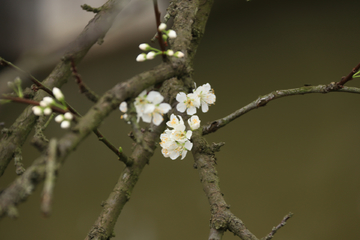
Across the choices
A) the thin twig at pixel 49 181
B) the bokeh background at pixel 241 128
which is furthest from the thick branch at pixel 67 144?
the bokeh background at pixel 241 128

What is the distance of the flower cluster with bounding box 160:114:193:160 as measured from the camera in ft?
2.00

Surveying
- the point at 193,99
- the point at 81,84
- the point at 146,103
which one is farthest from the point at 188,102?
the point at 81,84

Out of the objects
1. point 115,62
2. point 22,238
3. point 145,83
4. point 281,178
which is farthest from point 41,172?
point 22,238

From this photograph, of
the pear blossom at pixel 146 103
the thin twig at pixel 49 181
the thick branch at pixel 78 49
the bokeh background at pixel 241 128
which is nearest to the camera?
the thin twig at pixel 49 181

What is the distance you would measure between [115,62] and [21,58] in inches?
20.0

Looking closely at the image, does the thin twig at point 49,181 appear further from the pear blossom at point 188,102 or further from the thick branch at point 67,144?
the pear blossom at point 188,102

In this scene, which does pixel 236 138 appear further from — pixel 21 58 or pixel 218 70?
pixel 21 58

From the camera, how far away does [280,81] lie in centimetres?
133

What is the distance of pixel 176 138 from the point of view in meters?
0.61

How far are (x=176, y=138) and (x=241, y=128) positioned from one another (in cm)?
84

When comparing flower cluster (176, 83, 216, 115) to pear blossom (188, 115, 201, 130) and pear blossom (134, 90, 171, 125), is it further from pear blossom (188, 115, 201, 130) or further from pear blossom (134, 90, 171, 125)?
pear blossom (134, 90, 171, 125)

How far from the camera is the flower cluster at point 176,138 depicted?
2.00 feet

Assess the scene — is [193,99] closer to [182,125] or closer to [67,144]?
[182,125]

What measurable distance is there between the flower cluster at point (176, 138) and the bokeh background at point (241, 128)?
652 millimetres
